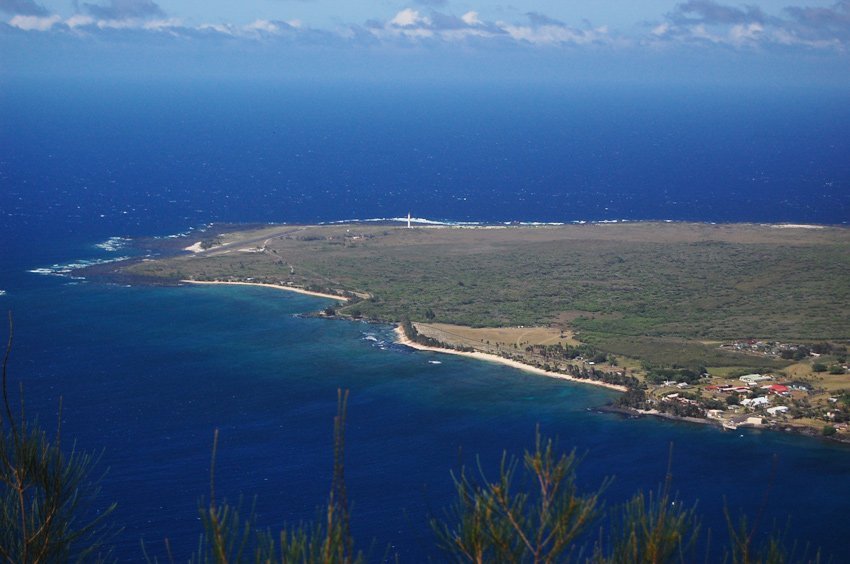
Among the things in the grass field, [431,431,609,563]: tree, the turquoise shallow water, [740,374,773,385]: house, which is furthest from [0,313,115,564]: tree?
the grass field

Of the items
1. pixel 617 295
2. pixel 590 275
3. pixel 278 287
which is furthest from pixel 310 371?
pixel 590 275

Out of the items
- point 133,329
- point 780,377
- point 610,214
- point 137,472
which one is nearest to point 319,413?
point 137,472

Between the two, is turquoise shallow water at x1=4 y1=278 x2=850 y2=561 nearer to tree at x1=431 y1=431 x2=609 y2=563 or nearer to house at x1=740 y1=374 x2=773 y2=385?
house at x1=740 y1=374 x2=773 y2=385

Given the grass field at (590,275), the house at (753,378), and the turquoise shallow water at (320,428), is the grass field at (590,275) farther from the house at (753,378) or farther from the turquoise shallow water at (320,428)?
the turquoise shallow water at (320,428)

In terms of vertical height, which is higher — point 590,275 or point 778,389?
point 590,275

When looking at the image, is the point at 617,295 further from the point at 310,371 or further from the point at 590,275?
the point at 310,371

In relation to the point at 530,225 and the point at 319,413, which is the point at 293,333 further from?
the point at 530,225

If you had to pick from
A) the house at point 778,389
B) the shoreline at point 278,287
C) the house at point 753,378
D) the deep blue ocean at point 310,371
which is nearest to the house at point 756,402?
the house at point 778,389
